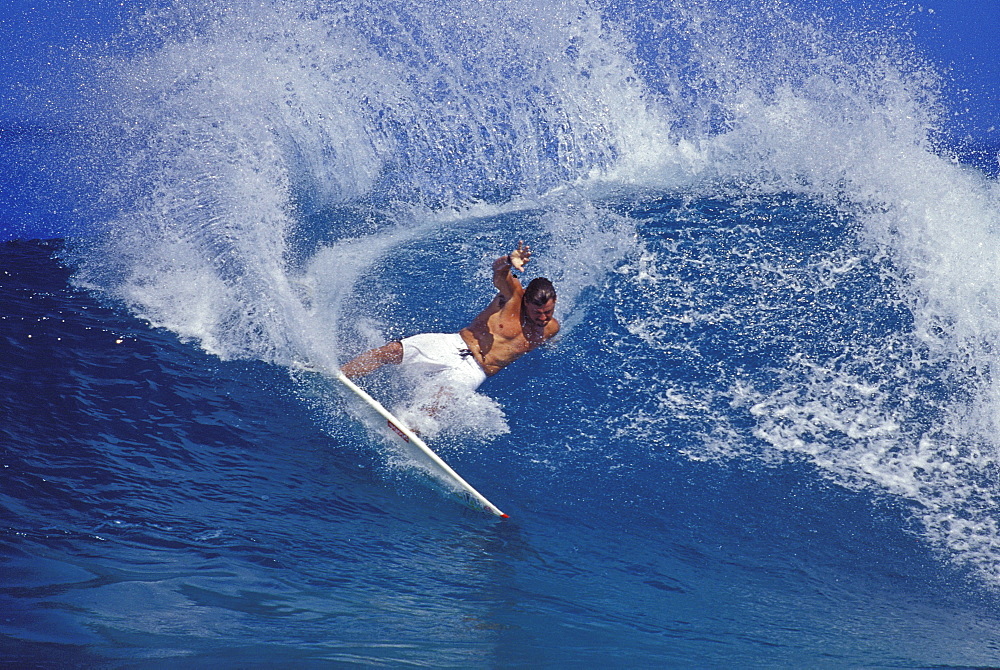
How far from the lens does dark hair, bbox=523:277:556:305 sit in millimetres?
5051

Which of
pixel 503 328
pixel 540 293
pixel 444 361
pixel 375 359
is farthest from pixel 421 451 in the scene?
pixel 540 293

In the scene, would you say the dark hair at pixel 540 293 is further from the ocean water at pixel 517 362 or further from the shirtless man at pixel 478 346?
the ocean water at pixel 517 362

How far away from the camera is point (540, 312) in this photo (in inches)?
200

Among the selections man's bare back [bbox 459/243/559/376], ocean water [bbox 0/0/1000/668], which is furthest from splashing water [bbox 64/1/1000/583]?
man's bare back [bbox 459/243/559/376]

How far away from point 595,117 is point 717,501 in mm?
5266

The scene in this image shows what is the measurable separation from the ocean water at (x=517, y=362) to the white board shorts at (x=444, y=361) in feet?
0.52

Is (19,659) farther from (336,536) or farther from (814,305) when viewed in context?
(814,305)

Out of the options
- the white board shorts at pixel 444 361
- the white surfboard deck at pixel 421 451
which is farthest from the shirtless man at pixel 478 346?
the white surfboard deck at pixel 421 451

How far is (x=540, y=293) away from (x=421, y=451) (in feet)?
4.06

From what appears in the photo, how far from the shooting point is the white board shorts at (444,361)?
5.18 m

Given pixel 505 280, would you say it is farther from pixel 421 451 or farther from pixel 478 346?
pixel 421 451

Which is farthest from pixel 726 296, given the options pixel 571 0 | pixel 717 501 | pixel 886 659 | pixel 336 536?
pixel 571 0

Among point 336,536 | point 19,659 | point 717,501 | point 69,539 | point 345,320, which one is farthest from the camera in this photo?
point 345,320

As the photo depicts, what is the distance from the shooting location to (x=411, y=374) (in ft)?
17.3
